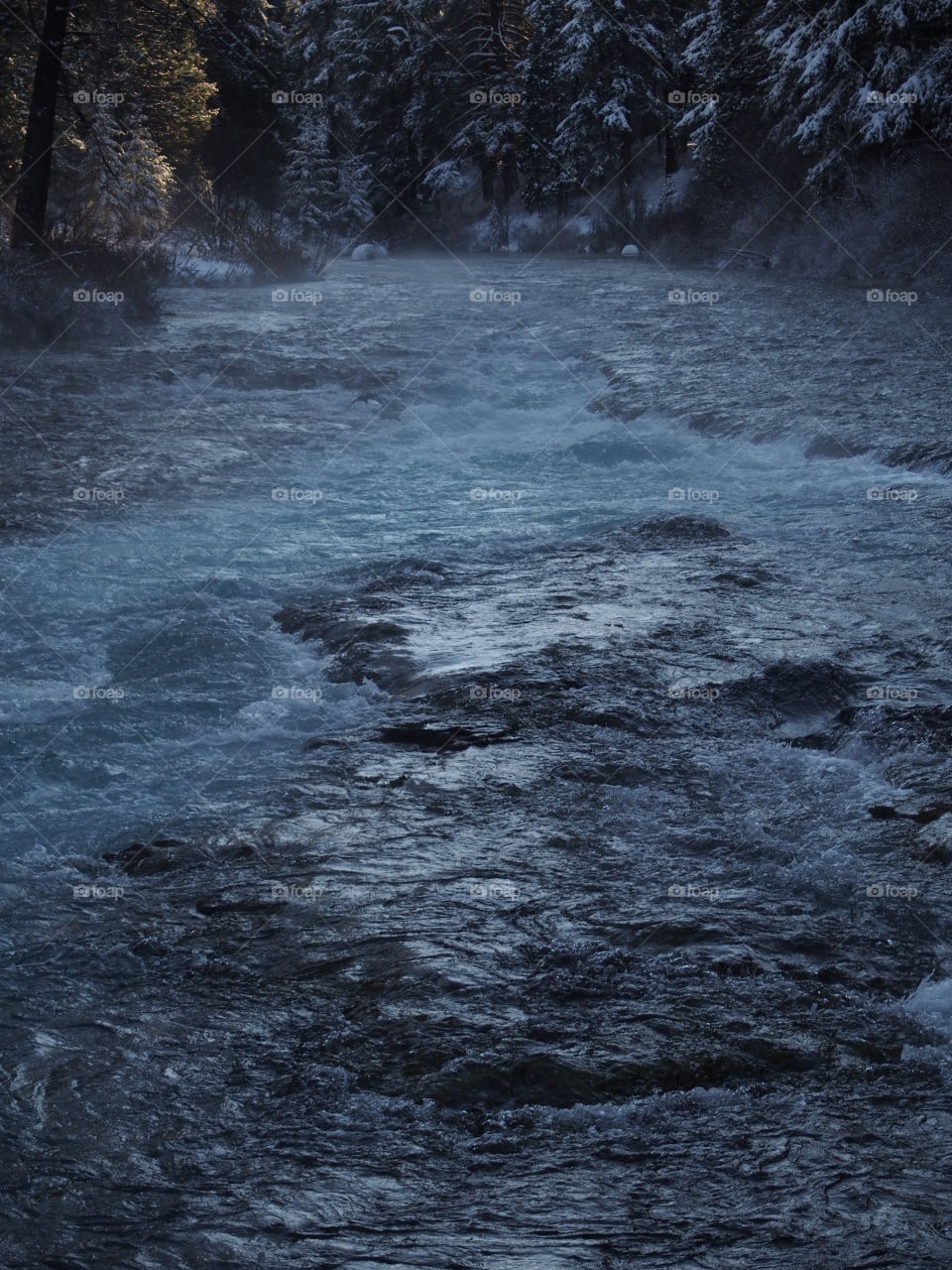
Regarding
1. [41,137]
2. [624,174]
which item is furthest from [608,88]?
[41,137]

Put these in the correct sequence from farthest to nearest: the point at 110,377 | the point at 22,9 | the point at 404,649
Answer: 1. the point at 22,9
2. the point at 110,377
3. the point at 404,649

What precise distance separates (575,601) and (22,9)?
46.3 feet

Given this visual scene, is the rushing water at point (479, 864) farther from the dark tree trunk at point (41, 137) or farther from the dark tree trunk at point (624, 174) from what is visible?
the dark tree trunk at point (624, 174)

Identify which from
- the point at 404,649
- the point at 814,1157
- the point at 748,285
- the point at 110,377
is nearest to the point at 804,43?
the point at 748,285

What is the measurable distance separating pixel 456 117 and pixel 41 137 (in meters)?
25.3

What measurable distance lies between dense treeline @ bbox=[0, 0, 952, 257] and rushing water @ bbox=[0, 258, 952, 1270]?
31.9ft

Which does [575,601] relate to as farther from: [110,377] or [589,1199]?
[110,377]

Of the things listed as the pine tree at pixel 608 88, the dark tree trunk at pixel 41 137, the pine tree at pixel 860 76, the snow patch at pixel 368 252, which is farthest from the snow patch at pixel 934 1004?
the snow patch at pixel 368 252

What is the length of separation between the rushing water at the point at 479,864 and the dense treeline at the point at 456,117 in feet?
31.9

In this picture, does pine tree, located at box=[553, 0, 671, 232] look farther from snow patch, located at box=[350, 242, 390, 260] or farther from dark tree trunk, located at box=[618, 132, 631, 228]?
snow patch, located at box=[350, 242, 390, 260]

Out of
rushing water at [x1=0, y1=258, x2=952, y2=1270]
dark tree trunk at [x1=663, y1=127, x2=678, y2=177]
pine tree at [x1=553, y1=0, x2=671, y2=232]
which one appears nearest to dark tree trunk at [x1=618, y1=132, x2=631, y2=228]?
pine tree at [x1=553, y1=0, x2=671, y2=232]

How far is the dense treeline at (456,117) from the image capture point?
1852 centimetres

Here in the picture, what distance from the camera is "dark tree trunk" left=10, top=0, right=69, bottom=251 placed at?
54.0 ft

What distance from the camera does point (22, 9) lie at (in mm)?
16875
